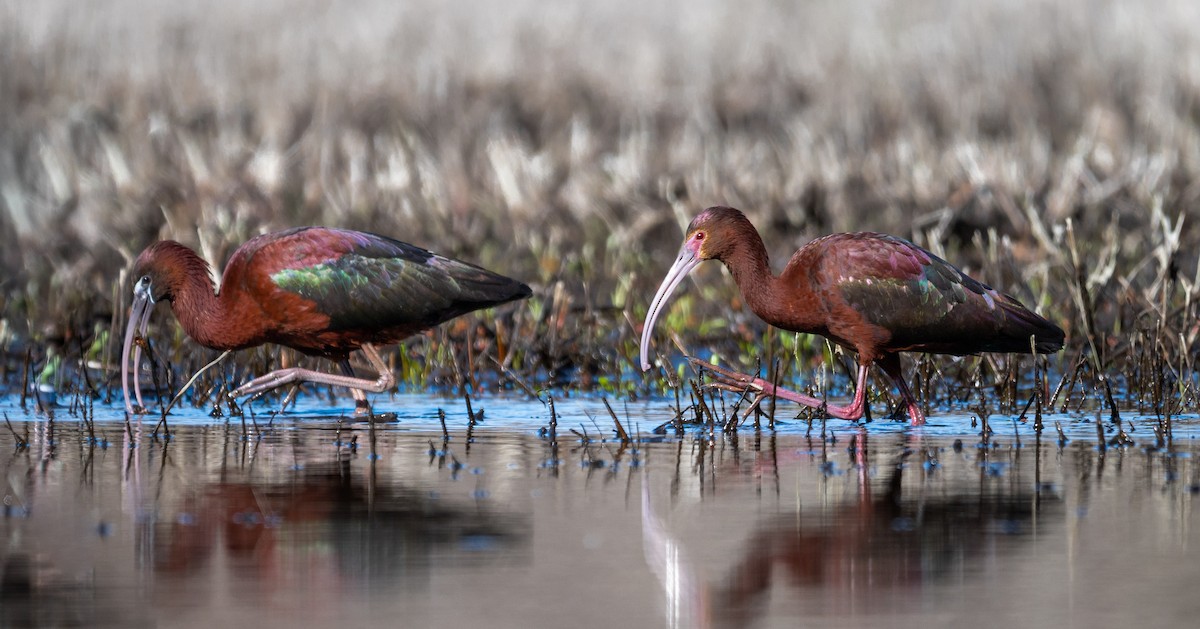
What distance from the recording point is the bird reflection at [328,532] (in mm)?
5180

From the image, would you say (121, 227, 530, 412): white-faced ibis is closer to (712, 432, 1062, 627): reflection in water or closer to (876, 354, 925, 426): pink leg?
(876, 354, 925, 426): pink leg

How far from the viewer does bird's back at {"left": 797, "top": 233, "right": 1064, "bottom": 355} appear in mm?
8820

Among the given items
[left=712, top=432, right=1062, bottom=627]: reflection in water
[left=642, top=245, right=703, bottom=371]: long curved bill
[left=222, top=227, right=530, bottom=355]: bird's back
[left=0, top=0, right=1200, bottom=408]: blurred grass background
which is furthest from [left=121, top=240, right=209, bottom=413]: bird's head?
[left=712, top=432, right=1062, bottom=627]: reflection in water

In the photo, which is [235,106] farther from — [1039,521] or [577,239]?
[1039,521]

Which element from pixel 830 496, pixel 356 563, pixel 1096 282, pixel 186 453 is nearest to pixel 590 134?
pixel 1096 282

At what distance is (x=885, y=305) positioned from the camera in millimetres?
8797

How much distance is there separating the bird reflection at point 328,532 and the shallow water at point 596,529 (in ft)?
0.04

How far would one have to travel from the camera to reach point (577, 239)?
13898mm

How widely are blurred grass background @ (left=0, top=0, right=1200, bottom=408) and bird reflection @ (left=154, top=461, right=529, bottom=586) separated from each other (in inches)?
141

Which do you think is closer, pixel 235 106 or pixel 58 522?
pixel 58 522

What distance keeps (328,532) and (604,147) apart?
10.9 meters

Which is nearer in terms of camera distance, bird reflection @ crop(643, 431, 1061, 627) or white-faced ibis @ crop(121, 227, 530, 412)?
bird reflection @ crop(643, 431, 1061, 627)

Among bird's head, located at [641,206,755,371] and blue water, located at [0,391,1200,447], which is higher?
bird's head, located at [641,206,755,371]

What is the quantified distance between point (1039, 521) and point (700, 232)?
3.75m
